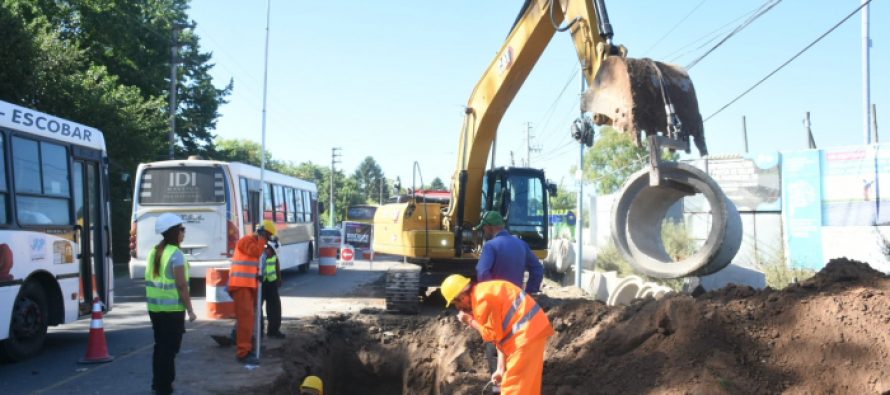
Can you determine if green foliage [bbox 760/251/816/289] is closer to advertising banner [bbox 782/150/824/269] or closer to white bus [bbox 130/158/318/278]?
advertising banner [bbox 782/150/824/269]

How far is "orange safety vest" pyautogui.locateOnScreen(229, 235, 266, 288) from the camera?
26.3 feet

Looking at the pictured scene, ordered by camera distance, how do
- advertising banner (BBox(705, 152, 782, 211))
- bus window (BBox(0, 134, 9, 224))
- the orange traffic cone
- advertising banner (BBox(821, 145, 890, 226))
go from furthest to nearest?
advertising banner (BBox(705, 152, 782, 211)) < advertising banner (BBox(821, 145, 890, 226)) < the orange traffic cone < bus window (BBox(0, 134, 9, 224))

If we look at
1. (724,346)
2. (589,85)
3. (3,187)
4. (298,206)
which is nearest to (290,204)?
(298,206)

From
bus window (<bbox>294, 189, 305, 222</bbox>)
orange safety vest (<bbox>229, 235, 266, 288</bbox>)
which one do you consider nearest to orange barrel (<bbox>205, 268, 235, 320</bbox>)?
orange safety vest (<bbox>229, 235, 266, 288</bbox>)

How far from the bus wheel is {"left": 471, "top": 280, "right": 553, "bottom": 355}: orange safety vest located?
5837 mm

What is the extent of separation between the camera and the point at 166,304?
637 centimetres

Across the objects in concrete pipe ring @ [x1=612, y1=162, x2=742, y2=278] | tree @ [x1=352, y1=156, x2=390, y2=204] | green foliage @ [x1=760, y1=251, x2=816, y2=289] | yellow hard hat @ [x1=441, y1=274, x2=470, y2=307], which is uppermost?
tree @ [x1=352, y1=156, x2=390, y2=204]

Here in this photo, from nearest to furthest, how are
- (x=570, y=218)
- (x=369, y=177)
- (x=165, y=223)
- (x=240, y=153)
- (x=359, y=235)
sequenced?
1. (x=165, y=223)
2. (x=359, y=235)
3. (x=570, y=218)
4. (x=240, y=153)
5. (x=369, y=177)

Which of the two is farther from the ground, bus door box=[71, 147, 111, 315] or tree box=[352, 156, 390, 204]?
tree box=[352, 156, 390, 204]

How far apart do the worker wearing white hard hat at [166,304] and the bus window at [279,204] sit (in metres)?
12.3

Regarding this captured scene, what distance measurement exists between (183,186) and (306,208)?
7394 mm

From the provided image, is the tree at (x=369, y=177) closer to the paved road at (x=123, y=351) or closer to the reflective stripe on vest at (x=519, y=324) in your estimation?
the paved road at (x=123, y=351)

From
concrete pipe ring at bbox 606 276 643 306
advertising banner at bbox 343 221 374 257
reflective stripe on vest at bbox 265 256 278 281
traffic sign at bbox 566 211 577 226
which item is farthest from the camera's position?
traffic sign at bbox 566 211 577 226

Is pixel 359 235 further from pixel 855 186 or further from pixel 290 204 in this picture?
pixel 855 186
